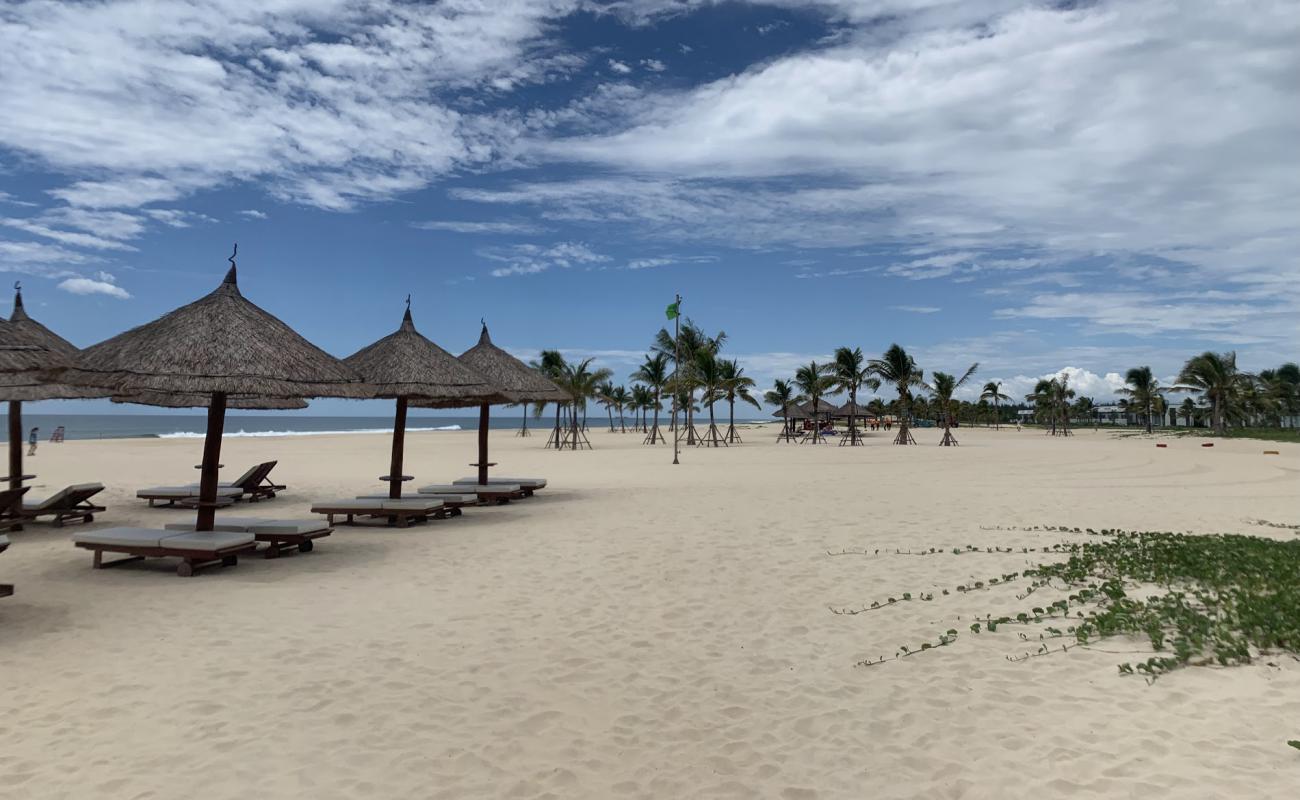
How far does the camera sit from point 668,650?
5.29m

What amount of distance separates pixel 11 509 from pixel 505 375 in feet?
24.5

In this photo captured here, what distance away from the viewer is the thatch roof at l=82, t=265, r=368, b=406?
25.2 feet

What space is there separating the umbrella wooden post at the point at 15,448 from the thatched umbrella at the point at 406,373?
14.7 ft

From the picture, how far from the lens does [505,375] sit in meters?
13.7

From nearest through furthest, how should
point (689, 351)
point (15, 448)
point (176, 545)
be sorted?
1. point (176, 545)
2. point (15, 448)
3. point (689, 351)

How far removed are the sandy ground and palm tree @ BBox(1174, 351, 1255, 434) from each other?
50.6 metres


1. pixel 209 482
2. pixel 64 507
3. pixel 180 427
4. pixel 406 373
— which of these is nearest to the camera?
pixel 209 482

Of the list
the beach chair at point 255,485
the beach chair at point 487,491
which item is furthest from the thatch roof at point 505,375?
the beach chair at point 255,485

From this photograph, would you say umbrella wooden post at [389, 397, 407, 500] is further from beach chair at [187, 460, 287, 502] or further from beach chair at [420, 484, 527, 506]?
beach chair at [187, 460, 287, 502]

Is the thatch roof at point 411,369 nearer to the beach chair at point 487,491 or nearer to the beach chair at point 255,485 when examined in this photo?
the beach chair at point 487,491

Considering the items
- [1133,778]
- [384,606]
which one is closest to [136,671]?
[384,606]

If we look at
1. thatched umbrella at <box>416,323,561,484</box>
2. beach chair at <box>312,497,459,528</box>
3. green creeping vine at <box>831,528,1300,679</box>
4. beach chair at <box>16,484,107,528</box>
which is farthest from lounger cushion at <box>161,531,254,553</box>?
green creeping vine at <box>831,528,1300,679</box>

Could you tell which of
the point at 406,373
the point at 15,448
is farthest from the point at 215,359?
the point at 15,448

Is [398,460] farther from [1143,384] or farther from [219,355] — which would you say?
[1143,384]
